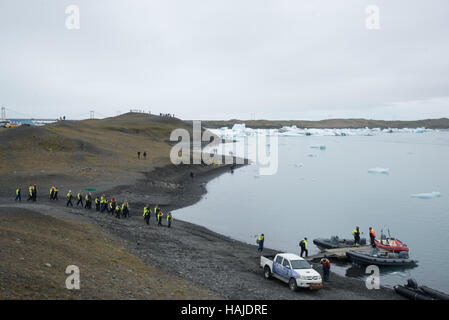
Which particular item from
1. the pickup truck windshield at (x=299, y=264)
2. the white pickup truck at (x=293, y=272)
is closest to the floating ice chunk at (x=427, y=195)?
the white pickup truck at (x=293, y=272)

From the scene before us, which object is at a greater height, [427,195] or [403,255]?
[427,195]

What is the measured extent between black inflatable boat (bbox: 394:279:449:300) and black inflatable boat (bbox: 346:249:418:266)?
15.5 feet

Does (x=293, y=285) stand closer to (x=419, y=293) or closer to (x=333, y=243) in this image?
(x=419, y=293)

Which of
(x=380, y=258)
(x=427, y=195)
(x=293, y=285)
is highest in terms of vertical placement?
(x=293, y=285)

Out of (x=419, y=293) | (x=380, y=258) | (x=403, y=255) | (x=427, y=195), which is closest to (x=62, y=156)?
(x=380, y=258)

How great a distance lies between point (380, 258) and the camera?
23.4m

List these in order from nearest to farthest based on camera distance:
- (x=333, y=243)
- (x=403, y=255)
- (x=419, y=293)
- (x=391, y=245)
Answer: (x=419, y=293), (x=403, y=255), (x=391, y=245), (x=333, y=243)

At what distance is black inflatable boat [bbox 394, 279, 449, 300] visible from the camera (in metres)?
16.3

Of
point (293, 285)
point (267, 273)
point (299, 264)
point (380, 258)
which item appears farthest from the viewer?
point (380, 258)

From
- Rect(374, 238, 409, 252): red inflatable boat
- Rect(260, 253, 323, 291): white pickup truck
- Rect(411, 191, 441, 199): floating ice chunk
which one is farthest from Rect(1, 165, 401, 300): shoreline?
Rect(411, 191, 441, 199): floating ice chunk

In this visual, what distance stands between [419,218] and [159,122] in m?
102

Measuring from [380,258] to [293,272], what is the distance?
10.2m

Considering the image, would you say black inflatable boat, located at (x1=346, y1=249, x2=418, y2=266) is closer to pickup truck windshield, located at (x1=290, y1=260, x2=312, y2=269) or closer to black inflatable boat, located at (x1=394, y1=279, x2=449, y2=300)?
black inflatable boat, located at (x1=394, y1=279, x2=449, y2=300)
